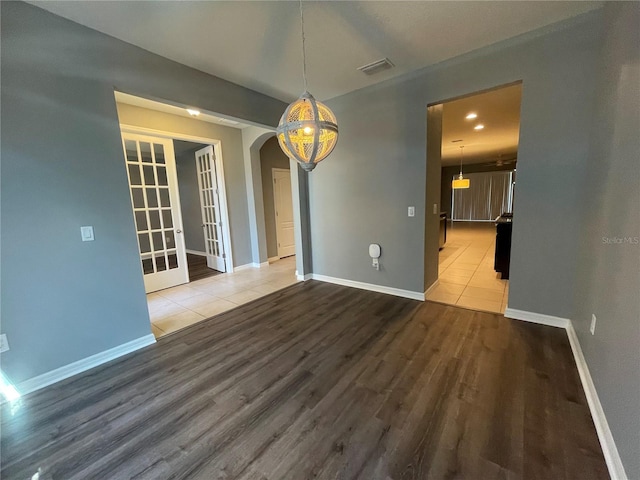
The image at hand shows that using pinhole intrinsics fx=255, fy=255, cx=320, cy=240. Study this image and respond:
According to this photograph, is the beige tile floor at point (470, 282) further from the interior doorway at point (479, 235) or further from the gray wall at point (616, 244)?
the gray wall at point (616, 244)

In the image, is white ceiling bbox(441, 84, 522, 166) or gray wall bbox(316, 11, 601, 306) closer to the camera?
gray wall bbox(316, 11, 601, 306)

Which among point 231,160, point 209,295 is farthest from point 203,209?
point 209,295

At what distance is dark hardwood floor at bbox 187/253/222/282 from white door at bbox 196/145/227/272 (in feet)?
0.54

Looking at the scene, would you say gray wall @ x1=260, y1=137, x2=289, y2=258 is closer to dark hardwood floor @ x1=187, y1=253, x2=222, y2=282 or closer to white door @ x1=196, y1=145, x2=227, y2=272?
white door @ x1=196, y1=145, x2=227, y2=272

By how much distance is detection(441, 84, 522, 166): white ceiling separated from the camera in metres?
3.72

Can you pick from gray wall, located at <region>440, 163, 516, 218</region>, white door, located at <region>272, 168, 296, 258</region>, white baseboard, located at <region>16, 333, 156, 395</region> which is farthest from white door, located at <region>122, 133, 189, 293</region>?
gray wall, located at <region>440, 163, 516, 218</region>

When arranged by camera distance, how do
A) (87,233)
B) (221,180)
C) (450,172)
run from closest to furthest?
(87,233), (221,180), (450,172)

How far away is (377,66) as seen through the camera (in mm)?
2777

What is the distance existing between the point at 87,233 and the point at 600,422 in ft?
12.3

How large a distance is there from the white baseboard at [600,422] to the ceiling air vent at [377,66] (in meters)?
3.10

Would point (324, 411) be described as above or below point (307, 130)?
below

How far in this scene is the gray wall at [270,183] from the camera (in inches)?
223

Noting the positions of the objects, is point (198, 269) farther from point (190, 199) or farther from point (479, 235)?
point (479, 235)

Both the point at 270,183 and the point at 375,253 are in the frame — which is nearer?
the point at 375,253
